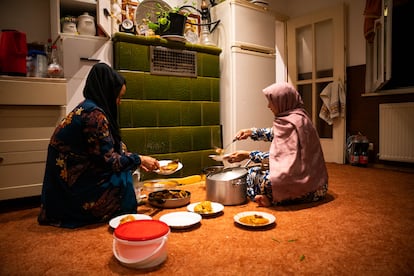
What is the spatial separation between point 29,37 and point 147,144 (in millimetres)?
1292

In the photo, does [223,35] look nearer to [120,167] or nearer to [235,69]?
[235,69]

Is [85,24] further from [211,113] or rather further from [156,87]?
[211,113]

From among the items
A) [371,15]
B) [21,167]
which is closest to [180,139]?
[21,167]

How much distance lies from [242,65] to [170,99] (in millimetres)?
888

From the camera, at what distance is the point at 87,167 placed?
1.73 m

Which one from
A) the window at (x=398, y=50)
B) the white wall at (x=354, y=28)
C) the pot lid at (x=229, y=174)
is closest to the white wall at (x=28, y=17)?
the pot lid at (x=229, y=174)

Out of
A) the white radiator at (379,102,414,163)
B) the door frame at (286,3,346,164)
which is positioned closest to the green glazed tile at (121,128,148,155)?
the door frame at (286,3,346,164)

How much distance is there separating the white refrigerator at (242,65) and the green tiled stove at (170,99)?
11 cm

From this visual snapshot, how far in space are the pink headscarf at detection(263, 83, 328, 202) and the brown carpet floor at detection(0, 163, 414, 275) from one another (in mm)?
158

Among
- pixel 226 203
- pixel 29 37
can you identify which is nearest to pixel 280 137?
pixel 226 203

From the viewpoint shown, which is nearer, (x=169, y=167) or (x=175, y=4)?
(x=169, y=167)

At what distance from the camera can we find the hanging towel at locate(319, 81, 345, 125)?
3.85m

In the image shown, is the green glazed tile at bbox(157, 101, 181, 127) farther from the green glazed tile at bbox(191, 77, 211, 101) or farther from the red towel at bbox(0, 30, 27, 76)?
the red towel at bbox(0, 30, 27, 76)

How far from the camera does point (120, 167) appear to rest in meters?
1.73
